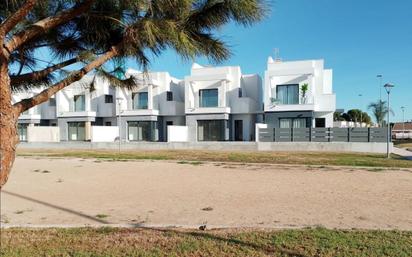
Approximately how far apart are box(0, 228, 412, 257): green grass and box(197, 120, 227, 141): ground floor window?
3072cm

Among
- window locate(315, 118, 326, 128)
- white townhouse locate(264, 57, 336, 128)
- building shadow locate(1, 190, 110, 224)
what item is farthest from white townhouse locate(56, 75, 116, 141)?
building shadow locate(1, 190, 110, 224)

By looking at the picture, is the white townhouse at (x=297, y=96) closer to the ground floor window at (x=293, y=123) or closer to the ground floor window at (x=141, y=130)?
the ground floor window at (x=293, y=123)

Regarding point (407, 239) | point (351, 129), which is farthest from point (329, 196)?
point (351, 129)

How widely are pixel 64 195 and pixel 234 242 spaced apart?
603 cm

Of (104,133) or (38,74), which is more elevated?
(38,74)

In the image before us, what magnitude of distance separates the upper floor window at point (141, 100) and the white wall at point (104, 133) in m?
3.22

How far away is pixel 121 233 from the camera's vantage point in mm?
5496

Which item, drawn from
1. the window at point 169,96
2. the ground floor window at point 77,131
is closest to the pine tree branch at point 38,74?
the window at point 169,96

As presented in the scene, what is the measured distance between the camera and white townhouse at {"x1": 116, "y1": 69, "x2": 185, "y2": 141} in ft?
128

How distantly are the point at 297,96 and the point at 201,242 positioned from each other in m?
30.3

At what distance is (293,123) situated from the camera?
33.8 metres

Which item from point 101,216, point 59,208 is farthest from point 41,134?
point 101,216

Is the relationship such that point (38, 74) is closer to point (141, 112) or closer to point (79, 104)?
point (141, 112)

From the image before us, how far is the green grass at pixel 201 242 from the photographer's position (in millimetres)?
4578
